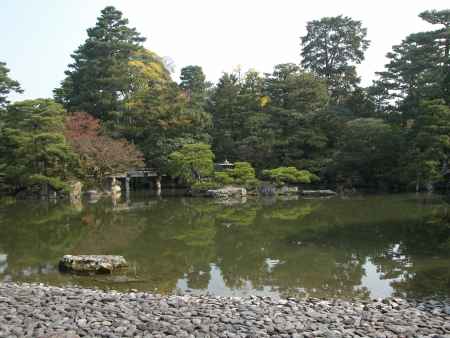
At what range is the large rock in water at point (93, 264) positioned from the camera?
299 inches

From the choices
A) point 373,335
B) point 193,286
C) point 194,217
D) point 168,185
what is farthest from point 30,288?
point 168,185

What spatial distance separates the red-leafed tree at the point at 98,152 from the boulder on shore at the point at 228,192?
484 cm

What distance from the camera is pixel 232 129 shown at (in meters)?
28.2

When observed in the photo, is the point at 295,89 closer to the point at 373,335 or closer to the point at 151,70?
the point at 151,70

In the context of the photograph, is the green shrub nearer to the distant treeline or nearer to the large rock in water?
the distant treeline

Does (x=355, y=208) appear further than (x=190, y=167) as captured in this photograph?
No

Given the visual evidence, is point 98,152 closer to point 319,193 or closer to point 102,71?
point 102,71

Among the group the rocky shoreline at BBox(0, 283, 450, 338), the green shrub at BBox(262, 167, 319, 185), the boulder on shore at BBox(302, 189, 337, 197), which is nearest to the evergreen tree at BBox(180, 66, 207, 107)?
the green shrub at BBox(262, 167, 319, 185)

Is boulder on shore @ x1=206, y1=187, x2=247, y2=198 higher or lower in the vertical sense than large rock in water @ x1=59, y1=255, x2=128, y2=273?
higher

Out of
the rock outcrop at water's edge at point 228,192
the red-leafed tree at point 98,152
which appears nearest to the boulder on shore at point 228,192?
the rock outcrop at water's edge at point 228,192

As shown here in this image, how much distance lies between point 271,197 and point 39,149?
10.8m

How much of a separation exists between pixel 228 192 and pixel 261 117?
22.3ft

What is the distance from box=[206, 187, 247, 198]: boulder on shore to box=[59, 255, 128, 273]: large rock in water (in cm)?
1348

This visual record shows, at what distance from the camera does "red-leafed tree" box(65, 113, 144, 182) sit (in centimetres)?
2208
